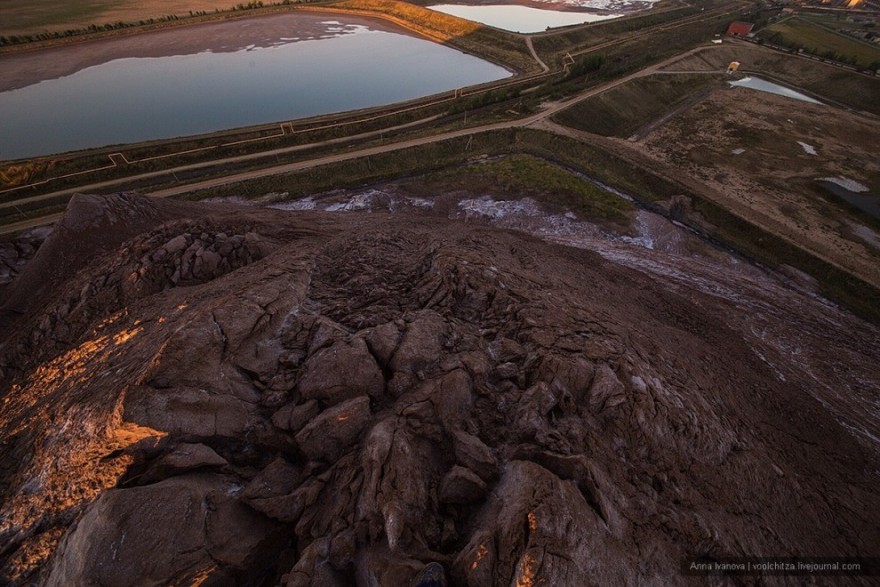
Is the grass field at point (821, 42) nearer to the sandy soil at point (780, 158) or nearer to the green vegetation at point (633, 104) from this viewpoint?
the sandy soil at point (780, 158)

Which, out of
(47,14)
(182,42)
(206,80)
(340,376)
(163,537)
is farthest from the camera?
(47,14)

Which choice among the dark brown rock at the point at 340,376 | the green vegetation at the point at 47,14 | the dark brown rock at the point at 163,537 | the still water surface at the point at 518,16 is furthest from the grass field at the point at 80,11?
the dark brown rock at the point at 163,537

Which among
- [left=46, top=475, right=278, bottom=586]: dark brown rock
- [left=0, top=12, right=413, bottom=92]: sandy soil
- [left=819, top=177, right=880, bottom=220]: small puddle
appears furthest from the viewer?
[left=0, top=12, right=413, bottom=92]: sandy soil

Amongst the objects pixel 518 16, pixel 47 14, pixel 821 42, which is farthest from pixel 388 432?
pixel 47 14

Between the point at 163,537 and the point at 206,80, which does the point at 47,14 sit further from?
the point at 163,537

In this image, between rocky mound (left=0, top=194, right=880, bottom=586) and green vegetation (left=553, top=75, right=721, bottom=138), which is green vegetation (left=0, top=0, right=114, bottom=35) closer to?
rocky mound (left=0, top=194, right=880, bottom=586)

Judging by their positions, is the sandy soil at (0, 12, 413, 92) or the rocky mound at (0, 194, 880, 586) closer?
the rocky mound at (0, 194, 880, 586)

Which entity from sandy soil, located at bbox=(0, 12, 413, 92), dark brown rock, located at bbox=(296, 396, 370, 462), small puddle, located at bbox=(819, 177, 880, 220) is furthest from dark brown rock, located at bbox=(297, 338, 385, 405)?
sandy soil, located at bbox=(0, 12, 413, 92)
